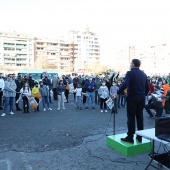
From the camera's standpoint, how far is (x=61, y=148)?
5.30 metres

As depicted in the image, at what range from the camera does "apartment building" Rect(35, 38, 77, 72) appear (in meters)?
106

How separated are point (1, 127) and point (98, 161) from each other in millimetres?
4700

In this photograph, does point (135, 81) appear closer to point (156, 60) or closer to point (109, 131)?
point (109, 131)

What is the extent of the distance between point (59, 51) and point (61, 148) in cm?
10698

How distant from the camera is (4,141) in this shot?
19.4ft

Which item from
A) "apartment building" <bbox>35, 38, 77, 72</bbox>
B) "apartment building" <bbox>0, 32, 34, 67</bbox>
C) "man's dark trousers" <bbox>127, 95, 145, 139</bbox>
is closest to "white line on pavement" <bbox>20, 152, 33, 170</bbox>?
"man's dark trousers" <bbox>127, 95, 145, 139</bbox>

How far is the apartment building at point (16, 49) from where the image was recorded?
9525 centimetres

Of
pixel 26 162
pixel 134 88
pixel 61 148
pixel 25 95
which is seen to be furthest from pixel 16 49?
pixel 134 88

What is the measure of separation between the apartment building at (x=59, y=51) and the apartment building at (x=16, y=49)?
498cm

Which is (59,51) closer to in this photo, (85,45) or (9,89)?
A: (85,45)

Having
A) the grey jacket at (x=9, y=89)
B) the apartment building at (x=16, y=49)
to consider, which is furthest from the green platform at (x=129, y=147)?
the apartment building at (x=16, y=49)

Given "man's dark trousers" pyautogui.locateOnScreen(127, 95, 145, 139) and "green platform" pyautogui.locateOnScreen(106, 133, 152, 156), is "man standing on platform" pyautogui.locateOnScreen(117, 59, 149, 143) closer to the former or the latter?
"man's dark trousers" pyautogui.locateOnScreen(127, 95, 145, 139)

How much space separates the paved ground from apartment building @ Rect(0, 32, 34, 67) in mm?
92250

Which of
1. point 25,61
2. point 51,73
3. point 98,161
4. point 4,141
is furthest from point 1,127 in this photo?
point 25,61
